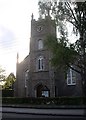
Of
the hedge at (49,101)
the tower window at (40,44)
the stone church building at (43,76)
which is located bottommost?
the hedge at (49,101)

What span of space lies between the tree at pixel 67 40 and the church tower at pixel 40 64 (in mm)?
12769

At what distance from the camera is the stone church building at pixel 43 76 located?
40.7 metres

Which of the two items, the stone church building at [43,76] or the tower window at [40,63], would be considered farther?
the tower window at [40,63]

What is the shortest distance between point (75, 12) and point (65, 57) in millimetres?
5523

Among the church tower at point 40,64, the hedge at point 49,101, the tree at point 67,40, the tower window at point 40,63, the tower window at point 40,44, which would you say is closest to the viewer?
the tree at point 67,40

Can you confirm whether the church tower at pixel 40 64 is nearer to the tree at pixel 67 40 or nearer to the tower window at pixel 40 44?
the tower window at pixel 40 44

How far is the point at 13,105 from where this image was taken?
110 ft

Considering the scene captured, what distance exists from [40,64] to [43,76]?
2.45 metres

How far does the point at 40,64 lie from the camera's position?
4306 centimetres

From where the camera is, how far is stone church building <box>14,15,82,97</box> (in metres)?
40.7

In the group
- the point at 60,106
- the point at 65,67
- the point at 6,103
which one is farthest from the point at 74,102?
the point at 6,103

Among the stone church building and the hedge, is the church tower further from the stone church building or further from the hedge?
the hedge

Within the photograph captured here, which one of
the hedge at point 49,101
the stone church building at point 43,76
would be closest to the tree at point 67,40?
the hedge at point 49,101

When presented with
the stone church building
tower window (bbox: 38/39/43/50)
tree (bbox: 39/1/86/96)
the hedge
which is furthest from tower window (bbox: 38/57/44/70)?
tree (bbox: 39/1/86/96)
